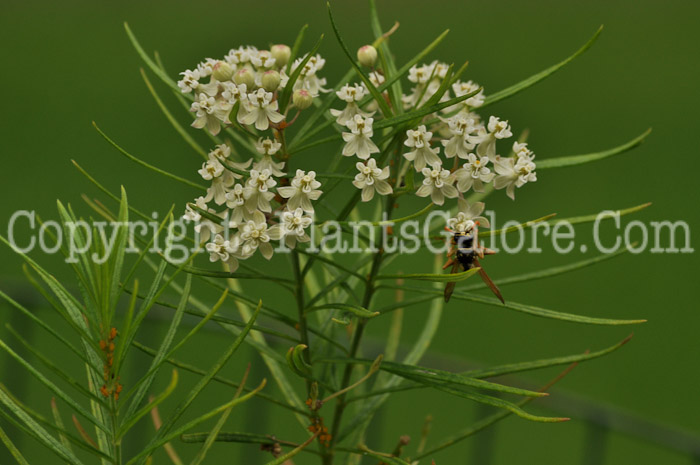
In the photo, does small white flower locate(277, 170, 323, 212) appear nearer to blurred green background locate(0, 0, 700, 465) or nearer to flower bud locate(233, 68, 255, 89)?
flower bud locate(233, 68, 255, 89)

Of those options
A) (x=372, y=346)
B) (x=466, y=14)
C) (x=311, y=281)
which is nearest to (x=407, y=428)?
(x=372, y=346)

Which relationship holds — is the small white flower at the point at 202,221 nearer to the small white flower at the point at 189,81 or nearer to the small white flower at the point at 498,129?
the small white flower at the point at 189,81

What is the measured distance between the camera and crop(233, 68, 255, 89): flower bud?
0.49 metres

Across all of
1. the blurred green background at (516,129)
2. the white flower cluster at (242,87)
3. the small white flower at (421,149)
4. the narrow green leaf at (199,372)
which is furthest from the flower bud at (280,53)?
the blurred green background at (516,129)

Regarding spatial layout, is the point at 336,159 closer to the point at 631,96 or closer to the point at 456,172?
the point at 456,172

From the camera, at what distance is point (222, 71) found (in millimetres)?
503

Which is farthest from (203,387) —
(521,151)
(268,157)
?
(521,151)

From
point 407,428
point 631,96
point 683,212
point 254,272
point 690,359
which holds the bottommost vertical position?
point 254,272

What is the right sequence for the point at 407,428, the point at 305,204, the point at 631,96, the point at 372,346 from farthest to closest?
the point at 631,96, the point at 407,428, the point at 372,346, the point at 305,204

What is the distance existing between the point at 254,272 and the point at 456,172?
150 mm

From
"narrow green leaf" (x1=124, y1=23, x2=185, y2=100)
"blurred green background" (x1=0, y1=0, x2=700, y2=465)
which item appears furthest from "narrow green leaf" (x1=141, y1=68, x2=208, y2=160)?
"blurred green background" (x1=0, y1=0, x2=700, y2=465)

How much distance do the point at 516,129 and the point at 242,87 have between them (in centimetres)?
281

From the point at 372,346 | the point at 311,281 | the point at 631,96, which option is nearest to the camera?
the point at 311,281

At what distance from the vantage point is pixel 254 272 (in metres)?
0.54
